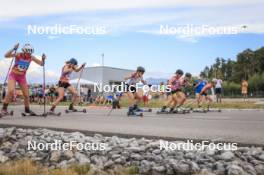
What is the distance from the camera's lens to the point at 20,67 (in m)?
14.5

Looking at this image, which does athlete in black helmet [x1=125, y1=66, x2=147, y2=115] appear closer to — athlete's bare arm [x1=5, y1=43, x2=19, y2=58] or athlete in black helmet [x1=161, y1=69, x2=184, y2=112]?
athlete in black helmet [x1=161, y1=69, x2=184, y2=112]

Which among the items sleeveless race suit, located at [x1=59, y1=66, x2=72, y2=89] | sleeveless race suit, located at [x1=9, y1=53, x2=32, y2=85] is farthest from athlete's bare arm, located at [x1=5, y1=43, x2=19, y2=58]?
sleeveless race suit, located at [x1=59, y1=66, x2=72, y2=89]

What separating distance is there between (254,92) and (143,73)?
46.2m

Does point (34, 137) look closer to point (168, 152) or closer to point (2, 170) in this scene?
point (2, 170)

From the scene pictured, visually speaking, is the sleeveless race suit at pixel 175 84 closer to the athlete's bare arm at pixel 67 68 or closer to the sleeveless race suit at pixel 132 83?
the sleeveless race suit at pixel 132 83

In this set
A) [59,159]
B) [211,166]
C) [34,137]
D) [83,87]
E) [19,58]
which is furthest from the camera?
[83,87]

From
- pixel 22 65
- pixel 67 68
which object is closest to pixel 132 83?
pixel 67 68

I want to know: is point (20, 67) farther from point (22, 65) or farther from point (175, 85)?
point (175, 85)

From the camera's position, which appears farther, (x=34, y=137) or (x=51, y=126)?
(x=51, y=126)

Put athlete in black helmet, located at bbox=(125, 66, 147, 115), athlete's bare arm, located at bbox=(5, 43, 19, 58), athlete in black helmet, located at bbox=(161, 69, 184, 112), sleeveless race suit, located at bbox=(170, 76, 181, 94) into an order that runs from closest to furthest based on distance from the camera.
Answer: athlete's bare arm, located at bbox=(5, 43, 19, 58) → athlete in black helmet, located at bbox=(125, 66, 147, 115) → athlete in black helmet, located at bbox=(161, 69, 184, 112) → sleeveless race suit, located at bbox=(170, 76, 181, 94)

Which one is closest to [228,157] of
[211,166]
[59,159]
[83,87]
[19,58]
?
[211,166]

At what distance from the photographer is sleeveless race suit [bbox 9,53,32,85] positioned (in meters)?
14.5

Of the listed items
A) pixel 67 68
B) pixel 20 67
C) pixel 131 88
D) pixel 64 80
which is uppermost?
pixel 67 68

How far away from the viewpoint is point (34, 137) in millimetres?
8938
